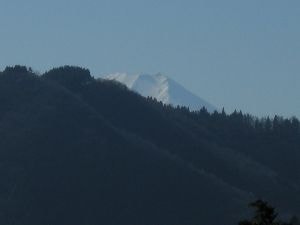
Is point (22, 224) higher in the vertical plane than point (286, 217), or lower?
lower

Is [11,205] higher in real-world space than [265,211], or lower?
higher

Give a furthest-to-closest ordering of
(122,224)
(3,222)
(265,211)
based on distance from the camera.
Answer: (122,224) < (3,222) < (265,211)

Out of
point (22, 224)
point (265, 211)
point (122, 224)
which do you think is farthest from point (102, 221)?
point (265, 211)

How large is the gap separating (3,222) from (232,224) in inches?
1466

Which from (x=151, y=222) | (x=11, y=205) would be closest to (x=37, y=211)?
(x=11, y=205)

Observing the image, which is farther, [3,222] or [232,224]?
[232,224]

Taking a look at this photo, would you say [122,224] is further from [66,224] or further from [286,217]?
[286,217]

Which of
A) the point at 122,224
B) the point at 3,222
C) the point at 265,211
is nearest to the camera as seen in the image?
the point at 265,211

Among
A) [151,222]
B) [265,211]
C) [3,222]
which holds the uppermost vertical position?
[151,222]

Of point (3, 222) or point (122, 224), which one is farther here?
point (122, 224)

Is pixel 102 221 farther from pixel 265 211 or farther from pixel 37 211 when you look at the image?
pixel 265 211

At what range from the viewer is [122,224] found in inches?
7756

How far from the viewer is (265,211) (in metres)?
32.8

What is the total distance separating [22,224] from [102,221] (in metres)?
16.7
